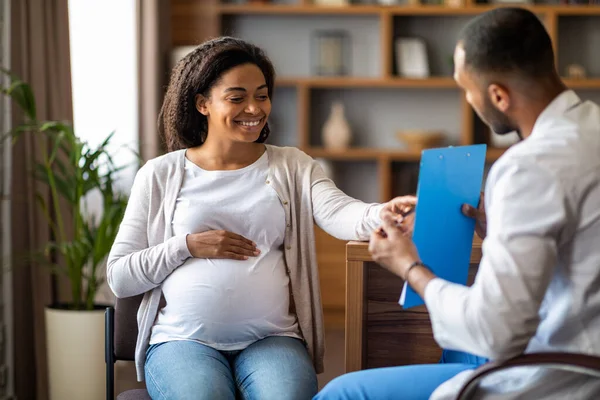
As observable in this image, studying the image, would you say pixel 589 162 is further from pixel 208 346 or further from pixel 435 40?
pixel 435 40

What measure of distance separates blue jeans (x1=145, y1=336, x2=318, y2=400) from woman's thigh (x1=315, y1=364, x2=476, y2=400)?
0.80 ft

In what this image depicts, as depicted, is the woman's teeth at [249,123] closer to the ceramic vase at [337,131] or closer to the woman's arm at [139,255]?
the woman's arm at [139,255]

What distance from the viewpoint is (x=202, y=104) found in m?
2.23

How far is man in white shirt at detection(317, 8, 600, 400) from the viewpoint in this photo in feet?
4.15

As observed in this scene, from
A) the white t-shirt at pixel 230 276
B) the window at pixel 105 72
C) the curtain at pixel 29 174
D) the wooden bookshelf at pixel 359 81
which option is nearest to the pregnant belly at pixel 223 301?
the white t-shirt at pixel 230 276

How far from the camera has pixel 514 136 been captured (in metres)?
5.23

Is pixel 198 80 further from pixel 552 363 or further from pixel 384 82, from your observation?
pixel 384 82

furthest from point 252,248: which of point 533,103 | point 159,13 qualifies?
point 159,13

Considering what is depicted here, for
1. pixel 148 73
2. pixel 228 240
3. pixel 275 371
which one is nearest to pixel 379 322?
pixel 275 371

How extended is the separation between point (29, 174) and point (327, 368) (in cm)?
161

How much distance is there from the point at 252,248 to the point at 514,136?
11.5 feet

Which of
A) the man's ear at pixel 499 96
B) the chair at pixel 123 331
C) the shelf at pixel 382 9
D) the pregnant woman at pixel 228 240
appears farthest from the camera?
the shelf at pixel 382 9

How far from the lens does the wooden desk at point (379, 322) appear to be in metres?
1.88

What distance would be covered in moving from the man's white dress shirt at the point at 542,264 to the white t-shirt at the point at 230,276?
2.33 feet
